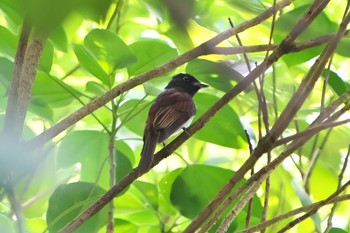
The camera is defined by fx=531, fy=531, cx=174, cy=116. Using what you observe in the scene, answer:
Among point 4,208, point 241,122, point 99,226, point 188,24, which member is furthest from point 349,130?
point 188,24

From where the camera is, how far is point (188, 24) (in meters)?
0.14

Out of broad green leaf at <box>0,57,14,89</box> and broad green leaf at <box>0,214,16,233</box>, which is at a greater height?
broad green leaf at <box>0,57,14,89</box>

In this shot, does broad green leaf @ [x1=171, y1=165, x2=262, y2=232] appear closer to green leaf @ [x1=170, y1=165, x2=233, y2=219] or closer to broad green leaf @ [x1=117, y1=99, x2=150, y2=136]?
green leaf @ [x1=170, y1=165, x2=233, y2=219]

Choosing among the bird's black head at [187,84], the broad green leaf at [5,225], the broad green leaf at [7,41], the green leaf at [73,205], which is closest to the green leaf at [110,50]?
the broad green leaf at [7,41]

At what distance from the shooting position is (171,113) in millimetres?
1476

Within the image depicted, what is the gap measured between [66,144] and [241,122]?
1.22 ft

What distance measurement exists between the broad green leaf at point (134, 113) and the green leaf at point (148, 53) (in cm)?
6

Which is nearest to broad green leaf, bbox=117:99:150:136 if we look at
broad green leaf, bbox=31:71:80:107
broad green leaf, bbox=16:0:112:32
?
broad green leaf, bbox=31:71:80:107

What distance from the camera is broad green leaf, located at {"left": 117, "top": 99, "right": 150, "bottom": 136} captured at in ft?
3.57

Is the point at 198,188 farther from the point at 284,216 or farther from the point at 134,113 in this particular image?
the point at 284,216

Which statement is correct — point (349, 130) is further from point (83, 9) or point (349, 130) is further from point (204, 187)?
point (83, 9)

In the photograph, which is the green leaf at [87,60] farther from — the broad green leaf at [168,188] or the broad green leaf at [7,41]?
the broad green leaf at [168,188]

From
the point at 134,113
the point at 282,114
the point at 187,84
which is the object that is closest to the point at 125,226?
the point at 134,113

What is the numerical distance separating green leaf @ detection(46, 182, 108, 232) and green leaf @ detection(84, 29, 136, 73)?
0.24 m
